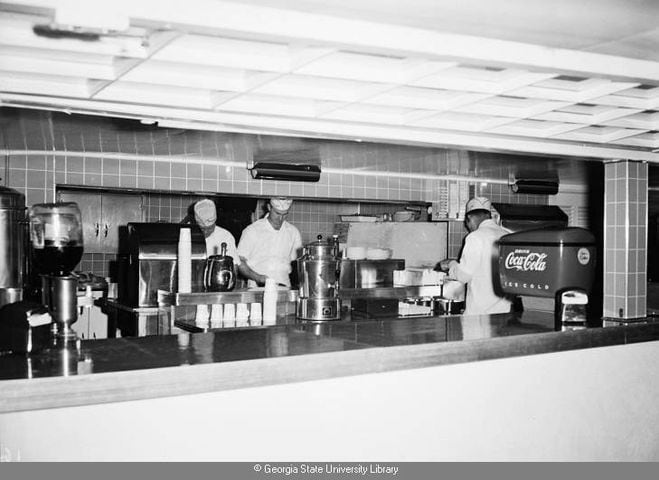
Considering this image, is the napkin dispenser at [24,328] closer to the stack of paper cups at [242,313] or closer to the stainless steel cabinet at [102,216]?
the stack of paper cups at [242,313]

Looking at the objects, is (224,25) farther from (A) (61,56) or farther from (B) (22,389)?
(B) (22,389)

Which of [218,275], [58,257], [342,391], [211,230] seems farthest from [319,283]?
[211,230]

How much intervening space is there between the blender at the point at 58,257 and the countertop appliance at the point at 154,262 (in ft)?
8.09

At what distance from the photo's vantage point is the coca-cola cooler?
329 cm

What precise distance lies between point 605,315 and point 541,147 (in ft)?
4.33

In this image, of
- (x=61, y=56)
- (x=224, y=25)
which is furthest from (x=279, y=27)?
(x=61, y=56)

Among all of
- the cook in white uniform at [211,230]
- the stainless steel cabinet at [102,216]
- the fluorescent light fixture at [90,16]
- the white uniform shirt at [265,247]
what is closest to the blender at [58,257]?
the fluorescent light fixture at [90,16]

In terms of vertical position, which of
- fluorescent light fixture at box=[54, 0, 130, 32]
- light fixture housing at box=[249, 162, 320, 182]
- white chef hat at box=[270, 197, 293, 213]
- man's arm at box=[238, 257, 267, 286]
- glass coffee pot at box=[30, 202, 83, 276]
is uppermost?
light fixture housing at box=[249, 162, 320, 182]

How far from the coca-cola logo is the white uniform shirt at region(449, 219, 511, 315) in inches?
56.5

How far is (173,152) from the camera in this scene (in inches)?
245

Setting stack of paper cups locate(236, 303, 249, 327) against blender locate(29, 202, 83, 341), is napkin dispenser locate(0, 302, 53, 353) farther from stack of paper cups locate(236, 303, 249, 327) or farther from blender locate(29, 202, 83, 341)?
stack of paper cups locate(236, 303, 249, 327)

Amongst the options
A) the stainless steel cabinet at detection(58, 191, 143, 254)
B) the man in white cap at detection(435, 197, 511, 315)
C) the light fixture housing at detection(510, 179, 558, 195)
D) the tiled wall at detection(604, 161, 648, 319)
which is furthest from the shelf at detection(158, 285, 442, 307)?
the stainless steel cabinet at detection(58, 191, 143, 254)

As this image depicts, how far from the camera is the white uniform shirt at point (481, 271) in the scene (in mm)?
5071

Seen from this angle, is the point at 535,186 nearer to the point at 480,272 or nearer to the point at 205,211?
the point at 480,272
